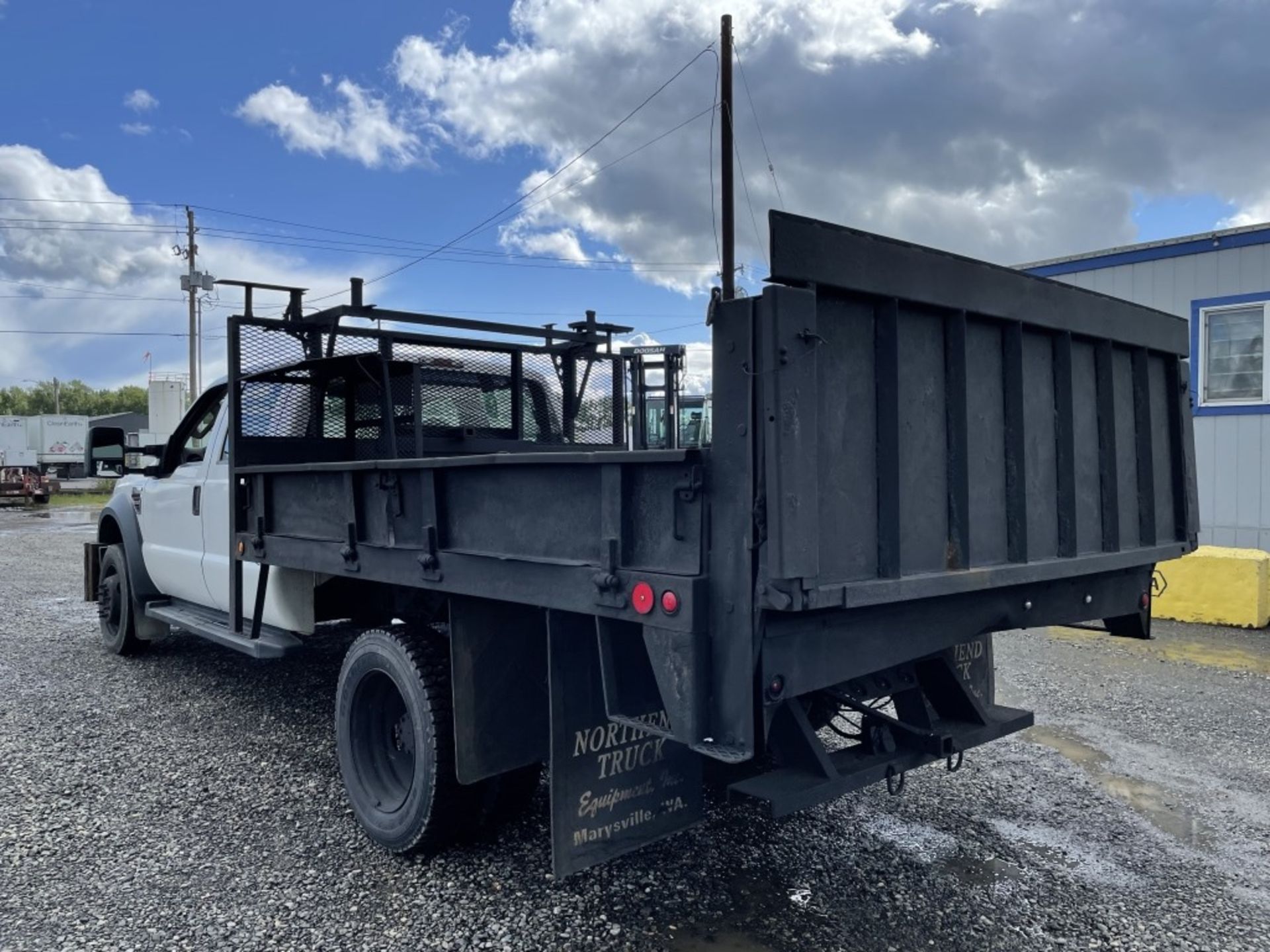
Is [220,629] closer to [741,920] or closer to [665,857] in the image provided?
[665,857]

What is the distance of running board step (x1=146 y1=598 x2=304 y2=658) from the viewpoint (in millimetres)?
4918

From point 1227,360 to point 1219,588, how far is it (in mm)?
2798

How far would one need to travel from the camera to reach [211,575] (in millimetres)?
5738

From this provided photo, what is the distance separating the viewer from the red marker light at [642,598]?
2.66m

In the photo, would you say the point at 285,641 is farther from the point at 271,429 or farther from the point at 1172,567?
the point at 1172,567

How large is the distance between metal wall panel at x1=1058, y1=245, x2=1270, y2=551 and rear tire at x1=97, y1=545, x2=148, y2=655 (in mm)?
9317

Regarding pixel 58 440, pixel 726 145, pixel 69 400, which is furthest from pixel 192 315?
pixel 69 400

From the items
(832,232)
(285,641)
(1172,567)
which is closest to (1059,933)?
(832,232)

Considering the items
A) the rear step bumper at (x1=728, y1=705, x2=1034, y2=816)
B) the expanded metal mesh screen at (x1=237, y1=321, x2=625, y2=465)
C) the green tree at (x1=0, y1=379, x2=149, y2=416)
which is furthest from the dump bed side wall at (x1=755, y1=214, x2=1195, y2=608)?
the green tree at (x1=0, y1=379, x2=149, y2=416)

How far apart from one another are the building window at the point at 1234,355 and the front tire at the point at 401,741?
967 centimetres

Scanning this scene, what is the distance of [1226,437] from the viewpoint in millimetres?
10094

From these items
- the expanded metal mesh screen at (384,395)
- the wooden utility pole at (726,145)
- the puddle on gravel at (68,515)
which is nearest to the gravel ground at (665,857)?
the expanded metal mesh screen at (384,395)

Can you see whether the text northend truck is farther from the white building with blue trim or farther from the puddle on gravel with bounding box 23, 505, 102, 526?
the puddle on gravel with bounding box 23, 505, 102, 526

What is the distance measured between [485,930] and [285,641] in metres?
2.28
